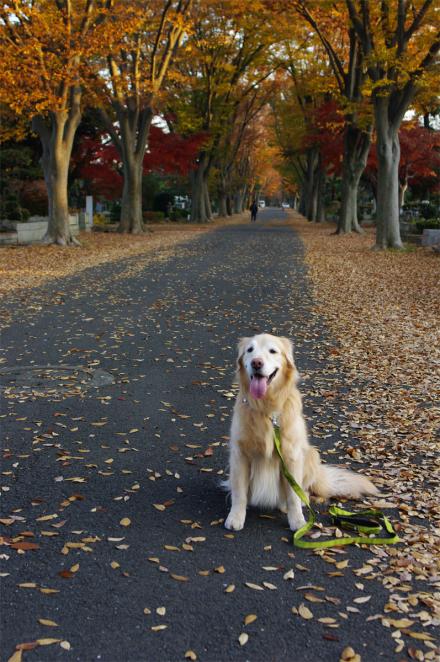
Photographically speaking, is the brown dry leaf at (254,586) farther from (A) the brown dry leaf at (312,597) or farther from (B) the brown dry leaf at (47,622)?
(B) the brown dry leaf at (47,622)

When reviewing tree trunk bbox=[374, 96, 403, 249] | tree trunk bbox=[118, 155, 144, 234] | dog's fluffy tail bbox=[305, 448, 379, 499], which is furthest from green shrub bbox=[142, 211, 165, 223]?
dog's fluffy tail bbox=[305, 448, 379, 499]

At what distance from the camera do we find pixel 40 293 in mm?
13078

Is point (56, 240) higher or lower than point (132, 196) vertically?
lower

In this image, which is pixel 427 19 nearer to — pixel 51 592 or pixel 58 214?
pixel 58 214

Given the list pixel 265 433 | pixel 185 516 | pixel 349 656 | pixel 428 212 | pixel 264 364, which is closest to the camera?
pixel 349 656

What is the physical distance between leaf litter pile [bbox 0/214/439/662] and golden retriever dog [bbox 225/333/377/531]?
178 millimetres

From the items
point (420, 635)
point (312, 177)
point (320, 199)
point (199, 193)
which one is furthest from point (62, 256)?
point (312, 177)

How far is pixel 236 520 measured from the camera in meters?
3.79

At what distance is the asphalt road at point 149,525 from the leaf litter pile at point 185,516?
0.01 m

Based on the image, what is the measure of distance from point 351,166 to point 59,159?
52.3ft

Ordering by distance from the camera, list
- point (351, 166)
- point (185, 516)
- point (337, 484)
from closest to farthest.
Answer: point (185, 516) → point (337, 484) → point (351, 166)

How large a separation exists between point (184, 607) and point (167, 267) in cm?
1537

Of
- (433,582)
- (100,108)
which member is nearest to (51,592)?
(433,582)

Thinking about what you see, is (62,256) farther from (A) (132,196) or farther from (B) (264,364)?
(B) (264,364)
